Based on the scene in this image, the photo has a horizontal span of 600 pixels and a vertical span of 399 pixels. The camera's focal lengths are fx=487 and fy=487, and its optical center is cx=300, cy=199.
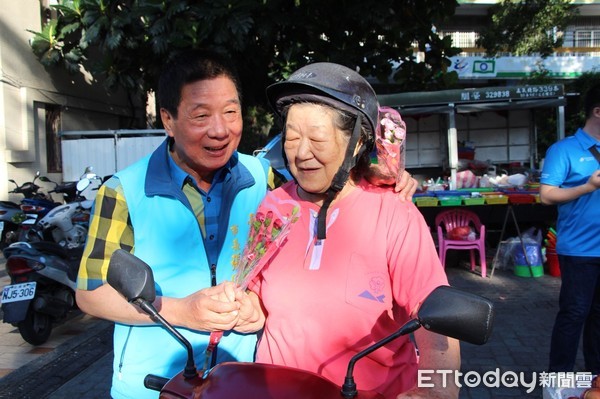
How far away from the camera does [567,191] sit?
3.51 meters

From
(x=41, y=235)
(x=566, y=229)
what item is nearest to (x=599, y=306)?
(x=566, y=229)

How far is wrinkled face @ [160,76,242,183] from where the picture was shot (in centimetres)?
186

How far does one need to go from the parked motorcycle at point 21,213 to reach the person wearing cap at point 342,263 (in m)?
6.25

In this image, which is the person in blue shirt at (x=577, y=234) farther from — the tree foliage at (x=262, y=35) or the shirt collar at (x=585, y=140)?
the tree foliage at (x=262, y=35)

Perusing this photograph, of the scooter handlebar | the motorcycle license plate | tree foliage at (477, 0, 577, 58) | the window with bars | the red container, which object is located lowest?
the red container

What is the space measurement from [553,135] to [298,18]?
8.17 meters

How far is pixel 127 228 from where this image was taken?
1.79 meters

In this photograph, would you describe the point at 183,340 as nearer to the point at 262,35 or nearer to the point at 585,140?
the point at 585,140

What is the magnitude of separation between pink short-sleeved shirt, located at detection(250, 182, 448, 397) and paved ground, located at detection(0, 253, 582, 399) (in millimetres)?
2647

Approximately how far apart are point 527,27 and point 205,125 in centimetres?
1779

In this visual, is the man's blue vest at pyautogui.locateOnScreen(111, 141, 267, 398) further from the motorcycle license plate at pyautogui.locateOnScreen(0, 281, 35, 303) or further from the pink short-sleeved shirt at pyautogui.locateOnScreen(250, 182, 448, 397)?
A: the motorcycle license plate at pyautogui.locateOnScreen(0, 281, 35, 303)

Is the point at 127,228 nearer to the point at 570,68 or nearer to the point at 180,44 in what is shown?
the point at 180,44

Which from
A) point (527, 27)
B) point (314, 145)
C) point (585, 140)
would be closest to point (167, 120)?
point (314, 145)

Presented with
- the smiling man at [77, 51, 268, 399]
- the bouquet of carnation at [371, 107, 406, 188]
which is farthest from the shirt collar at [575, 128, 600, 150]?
the smiling man at [77, 51, 268, 399]
